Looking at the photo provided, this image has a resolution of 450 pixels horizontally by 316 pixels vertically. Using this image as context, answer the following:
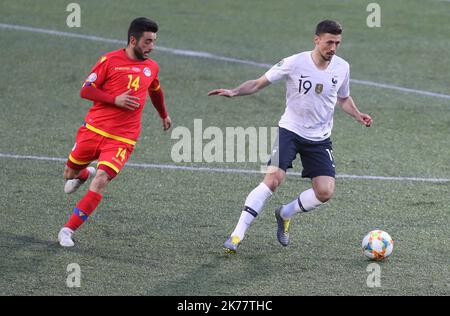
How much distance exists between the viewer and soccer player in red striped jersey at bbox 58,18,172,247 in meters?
8.70

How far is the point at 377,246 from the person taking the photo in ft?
27.3

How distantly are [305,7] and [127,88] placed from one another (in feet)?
39.9

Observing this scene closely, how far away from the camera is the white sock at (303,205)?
8.83m

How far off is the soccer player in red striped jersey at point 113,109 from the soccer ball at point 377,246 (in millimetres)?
2361

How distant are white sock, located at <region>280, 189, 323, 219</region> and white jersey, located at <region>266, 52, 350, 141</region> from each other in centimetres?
53

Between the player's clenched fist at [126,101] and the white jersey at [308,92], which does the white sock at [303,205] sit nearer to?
the white jersey at [308,92]

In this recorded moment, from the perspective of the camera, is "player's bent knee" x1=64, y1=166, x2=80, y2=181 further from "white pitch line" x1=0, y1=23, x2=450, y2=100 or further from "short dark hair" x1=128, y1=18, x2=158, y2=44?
"white pitch line" x1=0, y1=23, x2=450, y2=100

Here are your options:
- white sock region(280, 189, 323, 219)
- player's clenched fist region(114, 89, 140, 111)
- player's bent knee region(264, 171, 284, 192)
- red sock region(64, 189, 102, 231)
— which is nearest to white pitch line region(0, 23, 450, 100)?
white sock region(280, 189, 323, 219)

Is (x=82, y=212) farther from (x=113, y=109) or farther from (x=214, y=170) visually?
(x=214, y=170)

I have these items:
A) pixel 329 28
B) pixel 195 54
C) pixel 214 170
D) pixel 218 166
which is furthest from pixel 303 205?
pixel 195 54

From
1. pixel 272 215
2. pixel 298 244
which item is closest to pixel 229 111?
pixel 272 215

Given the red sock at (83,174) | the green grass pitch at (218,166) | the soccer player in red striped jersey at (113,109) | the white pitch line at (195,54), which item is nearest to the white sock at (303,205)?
the green grass pitch at (218,166)

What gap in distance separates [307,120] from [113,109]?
1824 millimetres

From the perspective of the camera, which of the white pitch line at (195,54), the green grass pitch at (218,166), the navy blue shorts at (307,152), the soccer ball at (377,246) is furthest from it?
the white pitch line at (195,54)
